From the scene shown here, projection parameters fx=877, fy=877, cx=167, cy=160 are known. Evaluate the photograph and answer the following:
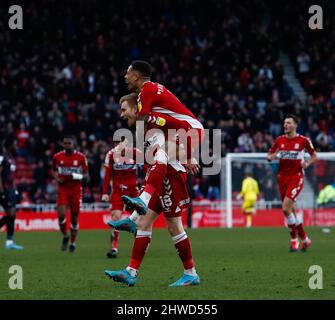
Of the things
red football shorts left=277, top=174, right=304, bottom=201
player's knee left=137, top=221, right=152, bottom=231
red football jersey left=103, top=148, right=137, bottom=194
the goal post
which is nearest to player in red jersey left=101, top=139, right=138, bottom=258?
red football jersey left=103, top=148, right=137, bottom=194

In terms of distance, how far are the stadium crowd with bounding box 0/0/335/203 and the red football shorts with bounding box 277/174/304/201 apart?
1454 cm

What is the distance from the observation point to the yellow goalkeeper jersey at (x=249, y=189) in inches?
1273

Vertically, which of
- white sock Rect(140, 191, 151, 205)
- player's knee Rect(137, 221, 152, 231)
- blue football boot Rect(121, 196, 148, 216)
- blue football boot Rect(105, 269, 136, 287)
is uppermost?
white sock Rect(140, 191, 151, 205)

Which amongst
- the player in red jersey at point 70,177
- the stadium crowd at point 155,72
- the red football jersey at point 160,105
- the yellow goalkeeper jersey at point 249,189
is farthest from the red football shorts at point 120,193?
the yellow goalkeeper jersey at point 249,189

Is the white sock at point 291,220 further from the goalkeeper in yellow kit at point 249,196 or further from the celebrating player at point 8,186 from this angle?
the goalkeeper in yellow kit at point 249,196

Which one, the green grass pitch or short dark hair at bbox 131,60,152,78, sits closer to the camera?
the green grass pitch

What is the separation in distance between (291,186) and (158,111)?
8.63 m

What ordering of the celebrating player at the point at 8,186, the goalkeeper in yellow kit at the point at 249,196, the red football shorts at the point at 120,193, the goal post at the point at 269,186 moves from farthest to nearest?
the goal post at the point at 269,186 < the goalkeeper in yellow kit at the point at 249,196 < the celebrating player at the point at 8,186 < the red football shorts at the point at 120,193

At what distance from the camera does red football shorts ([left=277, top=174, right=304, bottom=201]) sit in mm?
18672

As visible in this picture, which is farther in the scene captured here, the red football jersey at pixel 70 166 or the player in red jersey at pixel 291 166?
the red football jersey at pixel 70 166

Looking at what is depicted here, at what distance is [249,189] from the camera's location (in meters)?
32.8

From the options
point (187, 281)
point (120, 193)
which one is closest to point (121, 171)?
point (120, 193)

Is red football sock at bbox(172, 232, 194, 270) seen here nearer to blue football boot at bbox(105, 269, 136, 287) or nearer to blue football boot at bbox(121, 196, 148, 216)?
blue football boot at bbox(105, 269, 136, 287)

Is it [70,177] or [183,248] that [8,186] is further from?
[183,248]
